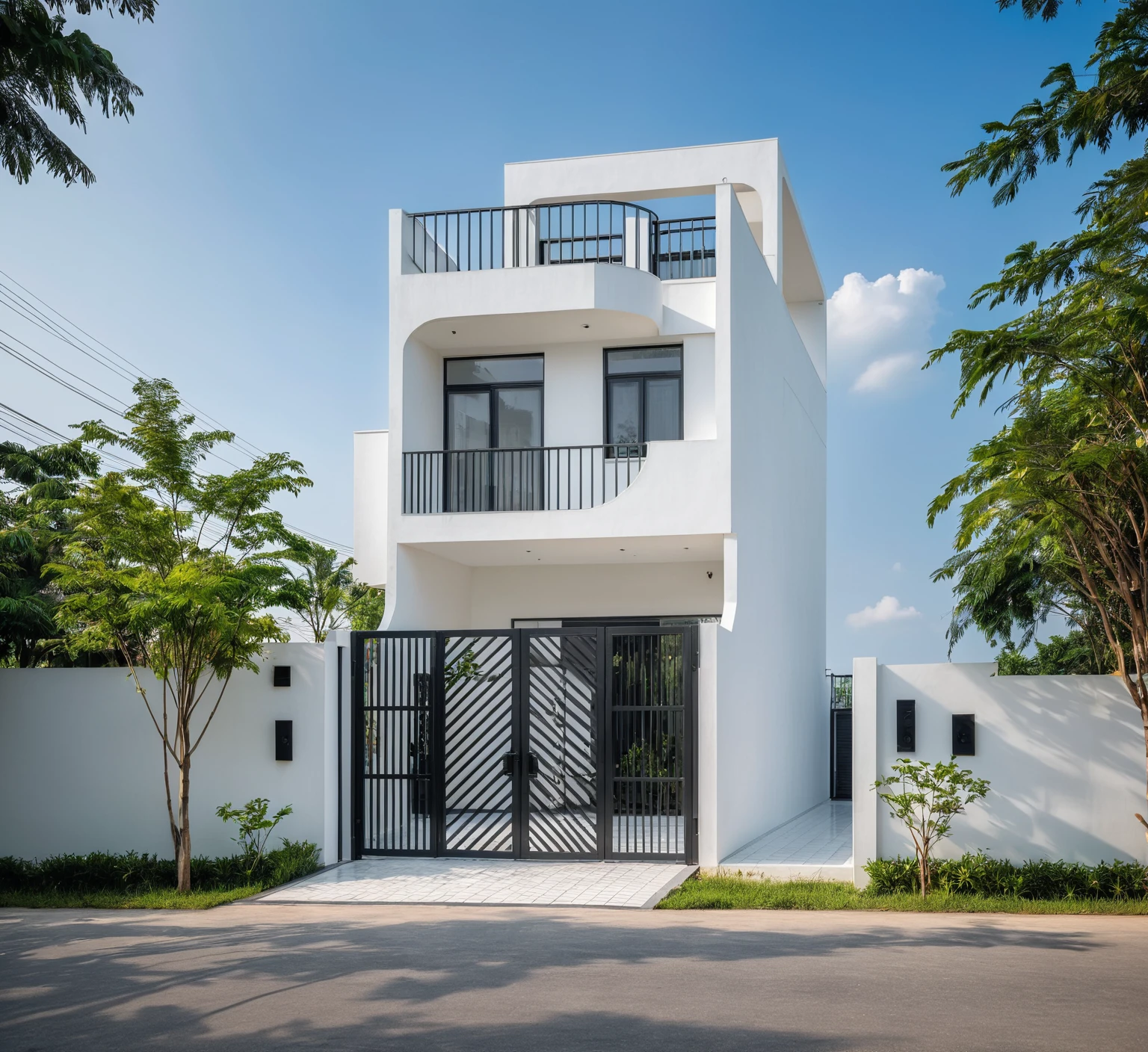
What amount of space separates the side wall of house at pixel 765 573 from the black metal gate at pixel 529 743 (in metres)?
0.53

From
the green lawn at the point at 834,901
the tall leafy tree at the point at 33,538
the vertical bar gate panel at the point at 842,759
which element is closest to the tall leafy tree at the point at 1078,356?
the green lawn at the point at 834,901

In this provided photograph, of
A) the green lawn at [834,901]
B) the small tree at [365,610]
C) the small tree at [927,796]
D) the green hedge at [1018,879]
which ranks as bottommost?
the green lawn at [834,901]

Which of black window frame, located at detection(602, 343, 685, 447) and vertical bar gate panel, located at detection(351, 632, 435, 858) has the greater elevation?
black window frame, located at detection(602, 343, 685, 447)

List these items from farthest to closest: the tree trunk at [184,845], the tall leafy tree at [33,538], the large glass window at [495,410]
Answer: the large glass window at [495,410] → the tall leafy tree at [33,538] → the tree trunk at [184,845]

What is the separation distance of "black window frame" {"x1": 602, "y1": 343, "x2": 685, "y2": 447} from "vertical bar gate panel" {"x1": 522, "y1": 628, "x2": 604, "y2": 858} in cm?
439

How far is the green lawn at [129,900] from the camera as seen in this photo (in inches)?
382

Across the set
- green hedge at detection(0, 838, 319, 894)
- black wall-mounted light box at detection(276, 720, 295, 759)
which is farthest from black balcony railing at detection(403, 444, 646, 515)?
green hedge at detection(0, 838, 319, 894)

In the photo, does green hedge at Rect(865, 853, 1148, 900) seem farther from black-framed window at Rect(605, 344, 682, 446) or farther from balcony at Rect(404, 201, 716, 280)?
balcony at Rect(404, 201, 716, 280)

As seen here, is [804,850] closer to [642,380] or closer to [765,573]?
[765,573]

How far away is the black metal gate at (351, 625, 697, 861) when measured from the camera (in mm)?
11156

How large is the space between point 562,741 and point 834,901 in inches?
132

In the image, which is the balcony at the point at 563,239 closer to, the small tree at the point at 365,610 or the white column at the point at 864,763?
the white column at the point at 864,763

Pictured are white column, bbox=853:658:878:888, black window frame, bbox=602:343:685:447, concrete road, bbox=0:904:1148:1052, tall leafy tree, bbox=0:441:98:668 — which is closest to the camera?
concrete road, bbox=0:904:1148:1052

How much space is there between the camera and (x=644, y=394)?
15469 millimetres
